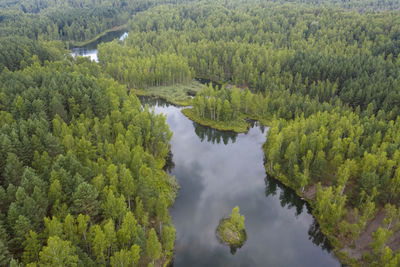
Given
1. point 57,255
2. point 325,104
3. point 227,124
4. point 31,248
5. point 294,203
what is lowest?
point 294,203

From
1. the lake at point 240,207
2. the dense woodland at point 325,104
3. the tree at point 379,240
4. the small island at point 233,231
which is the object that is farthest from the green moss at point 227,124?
the tree at point 379,240

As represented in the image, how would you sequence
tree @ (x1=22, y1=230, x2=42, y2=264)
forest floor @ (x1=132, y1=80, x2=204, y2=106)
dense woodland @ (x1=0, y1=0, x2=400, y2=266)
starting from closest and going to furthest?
tree @ (x1=22, y1=230, x2=42, y2=264) → dense woodland @ (x1=0, y1=0, x2=400, y2=266) → forest floor @ (x1=132, y1=80, x2=204, y2=106)

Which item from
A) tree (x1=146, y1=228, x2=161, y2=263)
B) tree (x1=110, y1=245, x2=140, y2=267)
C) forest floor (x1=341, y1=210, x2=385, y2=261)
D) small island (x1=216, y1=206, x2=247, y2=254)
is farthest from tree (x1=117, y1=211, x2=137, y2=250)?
Answer: forest floor (x1=341, y1=210, x2=385, y2=261)

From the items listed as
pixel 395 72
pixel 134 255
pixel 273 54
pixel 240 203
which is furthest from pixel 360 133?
pixel 273 54

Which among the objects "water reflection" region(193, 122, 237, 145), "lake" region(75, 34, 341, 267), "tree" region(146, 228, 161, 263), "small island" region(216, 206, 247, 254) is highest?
"tree" region(146, 228, 161, 263)

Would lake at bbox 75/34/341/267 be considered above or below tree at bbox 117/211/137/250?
below

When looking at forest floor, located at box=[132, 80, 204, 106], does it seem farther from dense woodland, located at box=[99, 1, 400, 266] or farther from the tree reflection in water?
the tree reflection in water

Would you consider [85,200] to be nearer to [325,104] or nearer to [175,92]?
[325,104]

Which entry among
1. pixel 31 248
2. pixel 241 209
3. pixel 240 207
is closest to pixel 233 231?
pixel 241 209
